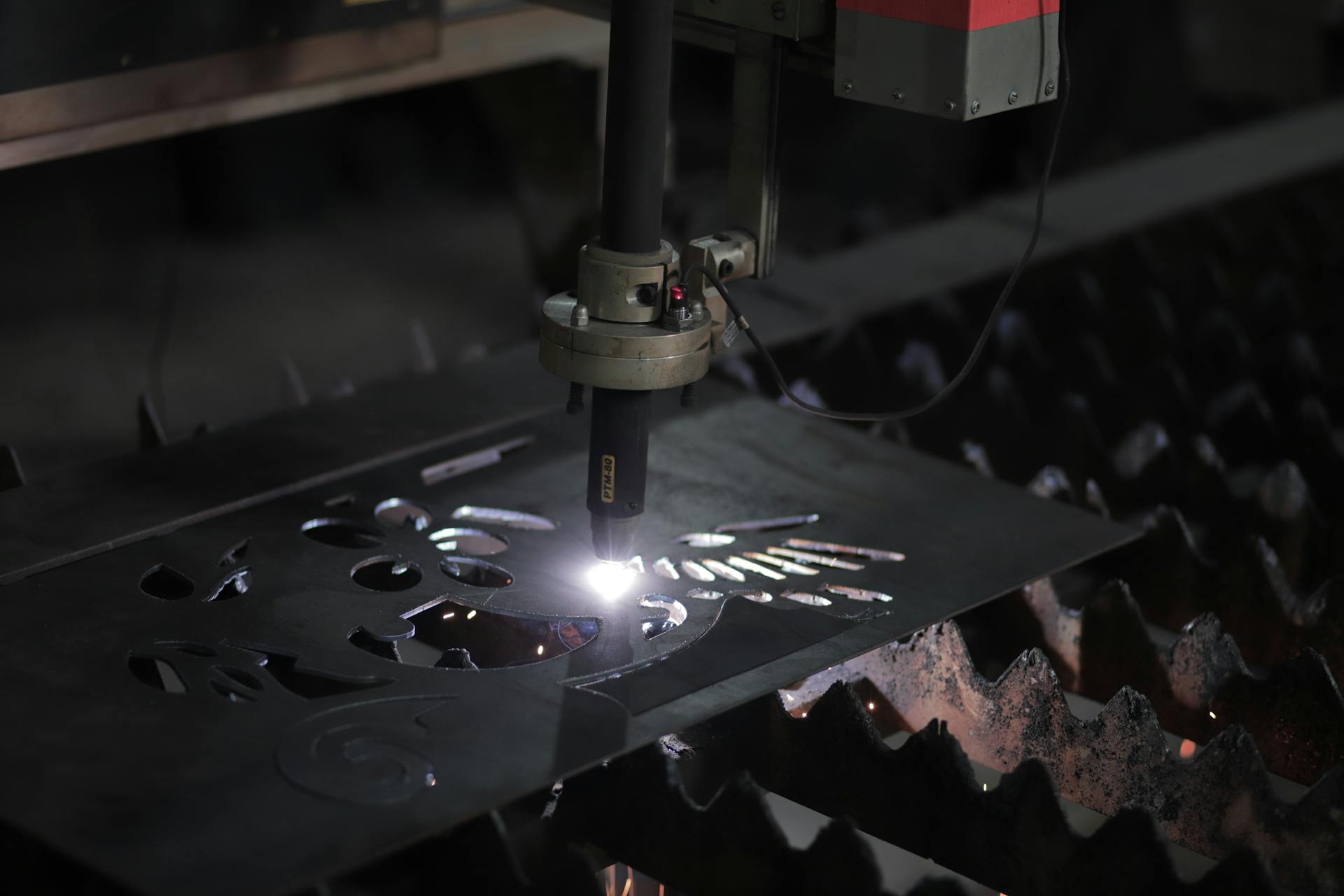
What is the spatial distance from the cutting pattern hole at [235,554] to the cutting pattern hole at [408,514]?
0.15 meters

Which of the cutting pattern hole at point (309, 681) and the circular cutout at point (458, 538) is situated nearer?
the cutting pattern hole at point (309, 681)

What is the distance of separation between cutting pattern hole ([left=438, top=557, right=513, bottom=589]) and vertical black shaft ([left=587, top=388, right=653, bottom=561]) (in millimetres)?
176

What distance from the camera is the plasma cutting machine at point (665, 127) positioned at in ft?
5.32

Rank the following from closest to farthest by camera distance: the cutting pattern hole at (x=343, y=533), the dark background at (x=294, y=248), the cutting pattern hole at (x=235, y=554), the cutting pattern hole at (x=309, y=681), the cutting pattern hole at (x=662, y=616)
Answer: the cutting pattern hole at (x=309, y=681), the cutting pattern hole at (x=662, y=616), the cutting pattern hole at (x=235, y=554), the cutting pattern hole at (x=343, y=533), the dark background at (x=294, y=248)

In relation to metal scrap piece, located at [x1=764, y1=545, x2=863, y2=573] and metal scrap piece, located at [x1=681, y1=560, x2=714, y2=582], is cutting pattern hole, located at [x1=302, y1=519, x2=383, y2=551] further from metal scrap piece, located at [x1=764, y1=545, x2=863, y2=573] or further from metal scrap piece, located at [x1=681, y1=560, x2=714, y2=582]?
metal scrap piece, located at [x1=764, y1=545, x2=863, y2=573]

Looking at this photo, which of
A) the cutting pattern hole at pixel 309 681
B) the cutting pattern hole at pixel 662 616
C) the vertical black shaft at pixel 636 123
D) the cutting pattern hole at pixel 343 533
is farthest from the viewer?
the cutting pattern hole at pixel 343 533

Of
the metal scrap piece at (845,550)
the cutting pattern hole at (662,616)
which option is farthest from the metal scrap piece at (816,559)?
the cutting pattern hole at (662,616)

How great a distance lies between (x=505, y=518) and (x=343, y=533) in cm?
24

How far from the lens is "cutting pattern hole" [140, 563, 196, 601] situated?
1.93 m

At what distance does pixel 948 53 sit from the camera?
64.2 inches

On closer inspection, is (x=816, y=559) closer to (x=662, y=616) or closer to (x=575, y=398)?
(x=662, y=616)

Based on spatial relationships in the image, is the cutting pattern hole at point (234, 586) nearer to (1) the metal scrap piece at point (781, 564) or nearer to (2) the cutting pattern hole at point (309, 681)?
(2) the cutting pattern hole at point (309, 681)

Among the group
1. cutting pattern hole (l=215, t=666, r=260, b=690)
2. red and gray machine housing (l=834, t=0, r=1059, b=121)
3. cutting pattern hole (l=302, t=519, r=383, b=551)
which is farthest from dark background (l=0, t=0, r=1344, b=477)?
red and gray machine housing (l=834, t=0, r=1059, b=121)

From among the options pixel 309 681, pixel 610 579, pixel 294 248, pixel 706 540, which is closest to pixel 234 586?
pixel 309 681
